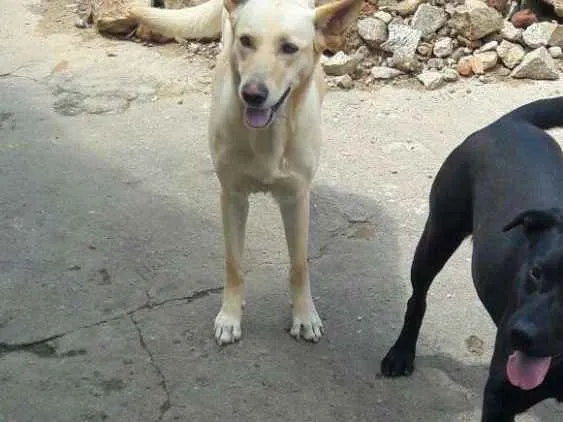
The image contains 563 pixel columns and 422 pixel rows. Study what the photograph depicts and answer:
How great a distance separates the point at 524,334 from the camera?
2449 mm

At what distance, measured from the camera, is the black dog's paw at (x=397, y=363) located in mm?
3496

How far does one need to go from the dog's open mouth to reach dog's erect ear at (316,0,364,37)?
27cm

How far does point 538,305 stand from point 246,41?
1290mm

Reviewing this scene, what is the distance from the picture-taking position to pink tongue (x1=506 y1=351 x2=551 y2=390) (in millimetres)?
2547

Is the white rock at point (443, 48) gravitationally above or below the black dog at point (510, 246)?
below

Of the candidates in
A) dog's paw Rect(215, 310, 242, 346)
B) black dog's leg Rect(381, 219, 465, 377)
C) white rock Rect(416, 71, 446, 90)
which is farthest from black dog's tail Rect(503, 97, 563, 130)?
white rock Rect(416, 71, 446, 90)

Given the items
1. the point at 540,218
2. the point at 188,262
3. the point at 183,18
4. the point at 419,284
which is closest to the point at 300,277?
the point at 419,284

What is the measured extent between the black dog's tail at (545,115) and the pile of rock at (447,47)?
231 cm

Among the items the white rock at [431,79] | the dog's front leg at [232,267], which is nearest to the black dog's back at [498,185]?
the dog's front leg at [232,267]

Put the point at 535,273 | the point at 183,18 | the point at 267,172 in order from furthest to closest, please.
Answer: the point at 183,18 < the point at 267,172 < the point at 535,273

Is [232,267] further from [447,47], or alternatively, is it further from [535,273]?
[447,47]

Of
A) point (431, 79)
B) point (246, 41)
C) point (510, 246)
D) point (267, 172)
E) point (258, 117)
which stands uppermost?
point (246, 41)

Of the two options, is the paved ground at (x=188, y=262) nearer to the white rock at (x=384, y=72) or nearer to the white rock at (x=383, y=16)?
the white rock at (x=384, y=72)

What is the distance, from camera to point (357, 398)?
341 centimetres
